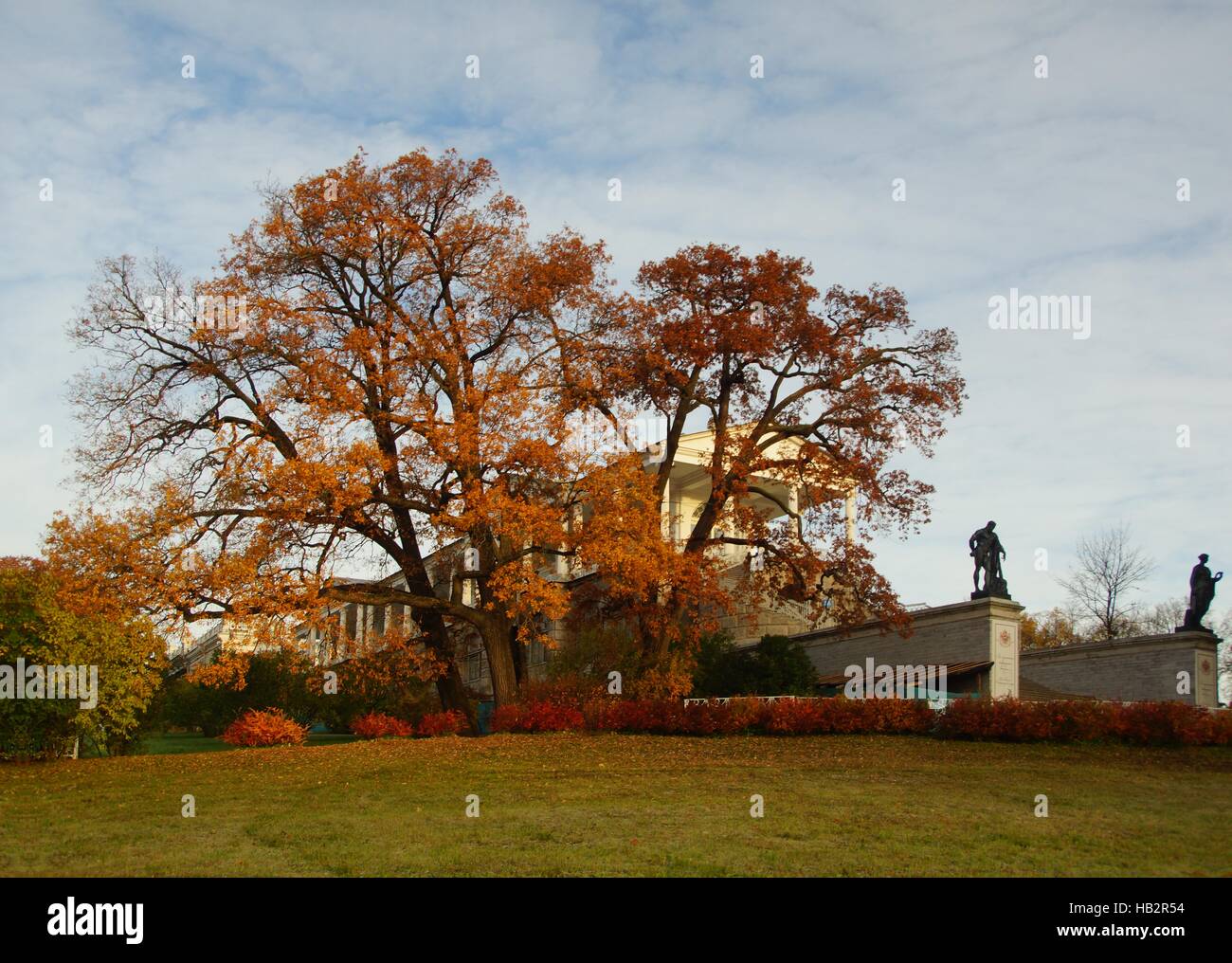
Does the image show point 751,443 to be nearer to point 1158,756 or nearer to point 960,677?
point 960,677

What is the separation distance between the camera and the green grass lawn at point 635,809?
1198 centimetres

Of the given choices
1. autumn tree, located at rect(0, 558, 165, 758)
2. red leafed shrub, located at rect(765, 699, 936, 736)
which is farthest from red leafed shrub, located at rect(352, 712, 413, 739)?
red leafed shrub, located at rect(765, 699, 936, 736)

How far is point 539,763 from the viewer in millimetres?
20609

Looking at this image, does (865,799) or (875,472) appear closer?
(865,799)

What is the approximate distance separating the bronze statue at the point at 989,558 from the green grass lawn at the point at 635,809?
7916 mm

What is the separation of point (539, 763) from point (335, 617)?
6.39m

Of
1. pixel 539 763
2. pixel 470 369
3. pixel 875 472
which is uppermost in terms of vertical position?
pixel 470 369

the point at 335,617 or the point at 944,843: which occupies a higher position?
the point at 335,617

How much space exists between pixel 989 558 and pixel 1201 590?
15.9 ft

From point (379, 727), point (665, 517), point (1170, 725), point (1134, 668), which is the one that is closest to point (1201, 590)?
point (1134, 668)

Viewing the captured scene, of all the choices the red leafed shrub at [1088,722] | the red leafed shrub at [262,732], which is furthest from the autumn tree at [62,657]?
the red leafed shrub at [1088,722]
